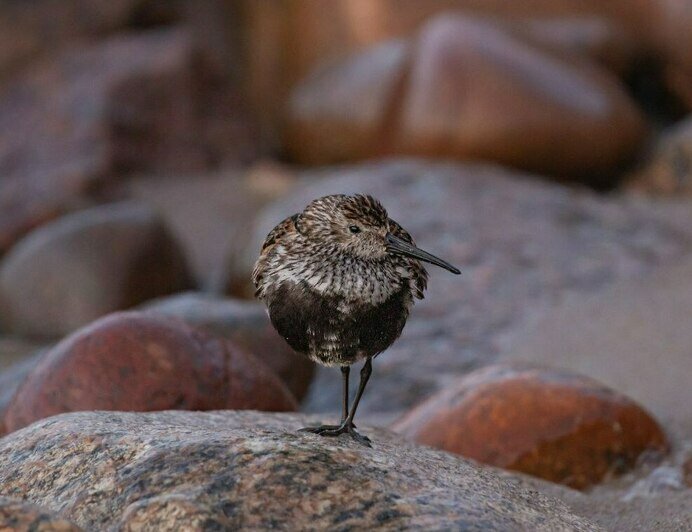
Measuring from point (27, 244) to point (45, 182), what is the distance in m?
2.05

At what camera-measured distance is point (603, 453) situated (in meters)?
5.93

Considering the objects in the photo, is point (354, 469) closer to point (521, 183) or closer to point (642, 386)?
point (642, 386)

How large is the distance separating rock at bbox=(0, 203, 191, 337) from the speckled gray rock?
610cm

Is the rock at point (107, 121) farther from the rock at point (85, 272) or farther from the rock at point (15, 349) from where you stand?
the rock at point (15, 349)

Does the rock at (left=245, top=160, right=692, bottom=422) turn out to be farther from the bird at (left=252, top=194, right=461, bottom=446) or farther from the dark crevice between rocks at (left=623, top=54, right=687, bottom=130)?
the bird at (left=252, top=194, right=461, bottom=446)

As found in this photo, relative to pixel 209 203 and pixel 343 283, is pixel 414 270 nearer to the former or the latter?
pixel 343 283

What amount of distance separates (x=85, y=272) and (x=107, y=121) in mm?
3360

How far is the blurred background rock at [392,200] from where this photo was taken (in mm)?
5980

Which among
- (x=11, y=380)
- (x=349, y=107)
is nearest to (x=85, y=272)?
(x=11, y=380)

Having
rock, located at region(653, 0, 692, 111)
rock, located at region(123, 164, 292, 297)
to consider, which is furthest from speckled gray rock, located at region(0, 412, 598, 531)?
rock, located at region(653, 0, 692, 111)

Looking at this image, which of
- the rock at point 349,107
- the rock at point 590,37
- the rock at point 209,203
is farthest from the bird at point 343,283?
the rock at point 590,37

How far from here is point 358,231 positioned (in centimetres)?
437

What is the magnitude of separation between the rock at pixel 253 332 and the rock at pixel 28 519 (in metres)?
4.39

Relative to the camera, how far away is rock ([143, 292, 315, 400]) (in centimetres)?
772
